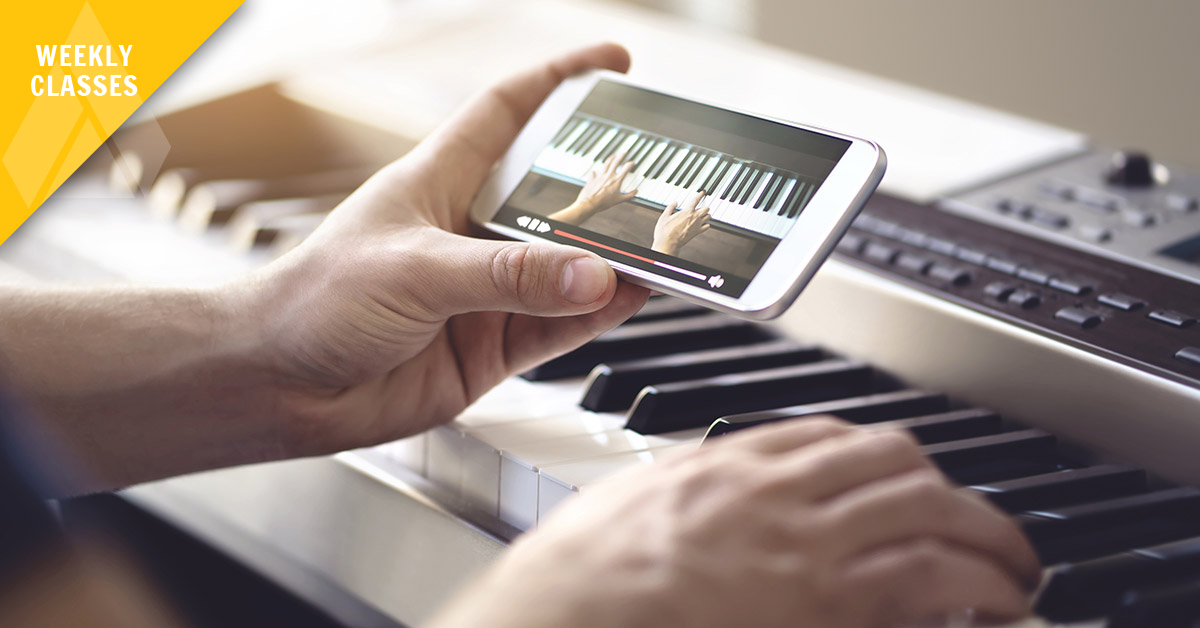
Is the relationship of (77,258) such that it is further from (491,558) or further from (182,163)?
(491,558)

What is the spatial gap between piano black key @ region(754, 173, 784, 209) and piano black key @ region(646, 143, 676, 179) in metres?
0.10

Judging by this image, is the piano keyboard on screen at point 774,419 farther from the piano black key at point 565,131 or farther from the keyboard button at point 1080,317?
the piano black key at point 565,131

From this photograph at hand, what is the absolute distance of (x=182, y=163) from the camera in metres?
1.44

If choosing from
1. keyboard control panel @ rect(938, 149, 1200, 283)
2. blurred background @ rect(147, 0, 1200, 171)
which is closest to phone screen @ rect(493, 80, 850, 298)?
keyboard control panel @ rect(938, 149, 1200, 283)

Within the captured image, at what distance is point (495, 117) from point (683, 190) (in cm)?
26

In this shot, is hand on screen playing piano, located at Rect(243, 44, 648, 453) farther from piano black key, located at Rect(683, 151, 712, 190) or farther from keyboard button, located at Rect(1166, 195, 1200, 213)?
keyboard button, located at Rect(1166, 195, 1200, 213)

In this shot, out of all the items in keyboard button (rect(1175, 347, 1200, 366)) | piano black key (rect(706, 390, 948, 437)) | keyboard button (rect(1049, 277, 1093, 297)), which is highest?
keyboard button (rect(1049, 277, 1093, 297))

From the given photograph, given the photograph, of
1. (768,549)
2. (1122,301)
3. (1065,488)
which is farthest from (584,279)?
(1122,301)

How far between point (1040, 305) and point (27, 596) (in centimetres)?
92

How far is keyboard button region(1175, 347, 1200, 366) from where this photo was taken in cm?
81

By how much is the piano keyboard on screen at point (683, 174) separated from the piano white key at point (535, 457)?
19 cm

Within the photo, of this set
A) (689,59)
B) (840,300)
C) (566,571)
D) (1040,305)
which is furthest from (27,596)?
(689,59)

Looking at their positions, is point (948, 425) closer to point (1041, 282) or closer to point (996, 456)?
point (996, 456)

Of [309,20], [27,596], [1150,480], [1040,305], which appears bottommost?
[27,596]
